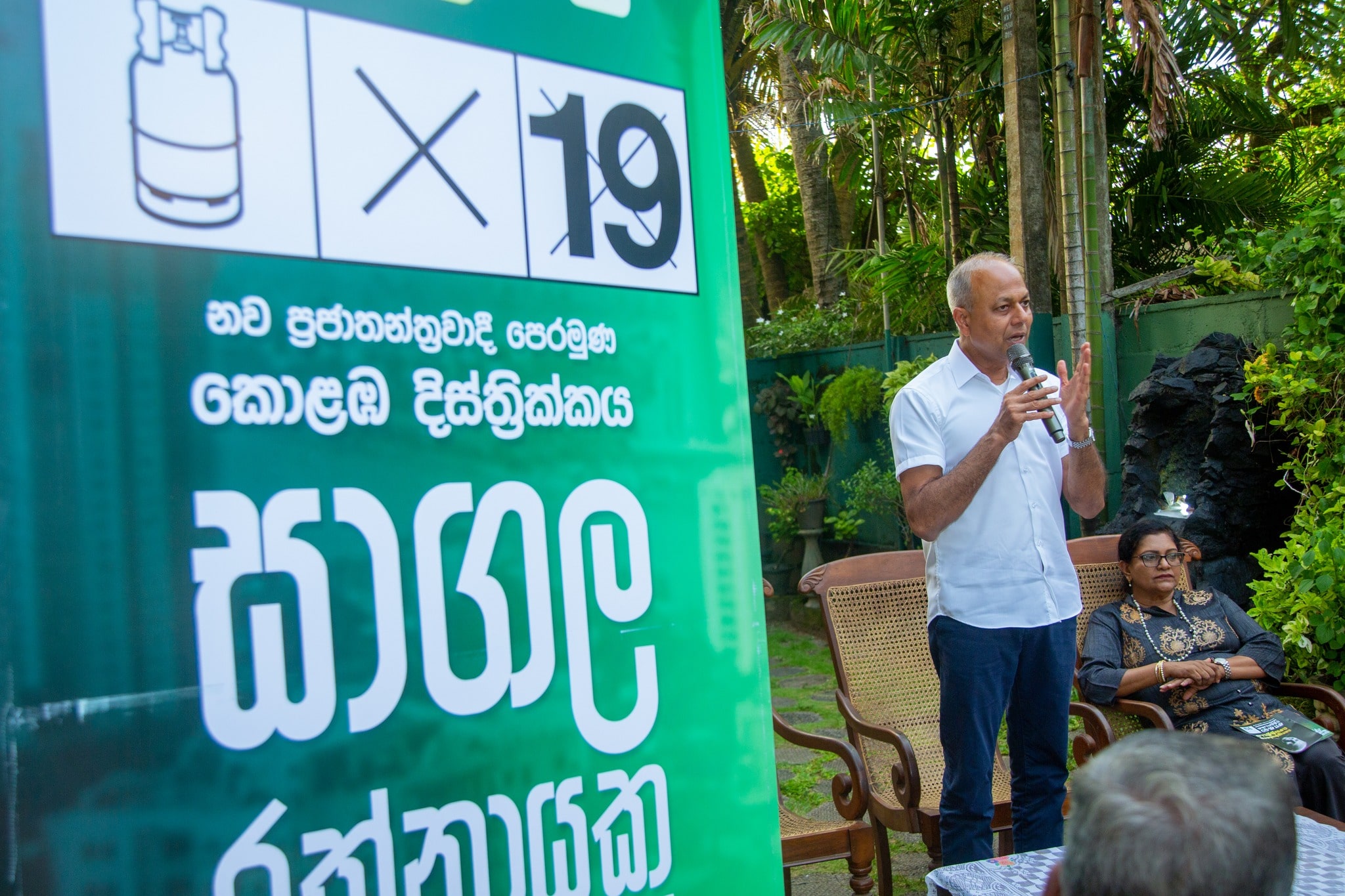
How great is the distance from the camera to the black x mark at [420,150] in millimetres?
1088

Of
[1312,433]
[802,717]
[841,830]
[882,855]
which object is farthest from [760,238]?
[841,830]

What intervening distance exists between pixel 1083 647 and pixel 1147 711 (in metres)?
0.35

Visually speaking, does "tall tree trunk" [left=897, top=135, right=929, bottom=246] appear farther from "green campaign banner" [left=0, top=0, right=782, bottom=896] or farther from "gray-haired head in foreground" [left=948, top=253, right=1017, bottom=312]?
"green campaign banner" [left=0, top=0, right=782, bottom=896]

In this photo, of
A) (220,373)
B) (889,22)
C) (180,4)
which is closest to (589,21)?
(180,4)

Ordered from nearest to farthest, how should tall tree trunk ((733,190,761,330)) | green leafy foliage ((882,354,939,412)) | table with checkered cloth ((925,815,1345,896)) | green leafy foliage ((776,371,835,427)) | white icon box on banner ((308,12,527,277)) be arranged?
1. white icon box on banner ((308,12,527,277))
2. table with checkered cloth ((925,815,1345,896))
3. green leafy foliage ((882,354,939,412))
4. green leafy foliage ((776,371,835,427))
5. tall tree trunk ((733,190,761,330))

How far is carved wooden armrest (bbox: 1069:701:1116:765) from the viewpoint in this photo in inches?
117

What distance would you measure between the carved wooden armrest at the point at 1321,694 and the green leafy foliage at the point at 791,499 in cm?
521

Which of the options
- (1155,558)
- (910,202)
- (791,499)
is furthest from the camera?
(910,202)

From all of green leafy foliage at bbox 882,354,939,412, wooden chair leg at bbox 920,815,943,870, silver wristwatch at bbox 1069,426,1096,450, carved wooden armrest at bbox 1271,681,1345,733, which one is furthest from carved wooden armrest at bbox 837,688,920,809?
green leafy foliage at bbox 882,354,939,412

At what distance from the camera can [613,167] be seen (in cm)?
125

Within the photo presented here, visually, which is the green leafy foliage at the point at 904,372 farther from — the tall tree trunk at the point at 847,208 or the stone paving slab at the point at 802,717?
the tall tree trunk at the point at 847,208

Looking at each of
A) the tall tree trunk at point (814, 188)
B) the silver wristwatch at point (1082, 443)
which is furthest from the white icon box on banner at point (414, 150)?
the tall tree trunk at point (814, 188)

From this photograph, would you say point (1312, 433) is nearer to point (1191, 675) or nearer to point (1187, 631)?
point (1187, 631)

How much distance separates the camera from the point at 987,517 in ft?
8.18
